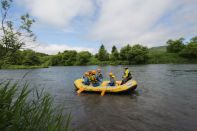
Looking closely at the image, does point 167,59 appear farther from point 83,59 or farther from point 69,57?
point 69,57

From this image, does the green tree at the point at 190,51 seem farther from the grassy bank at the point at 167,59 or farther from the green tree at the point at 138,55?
the green tree at the point at 138,55

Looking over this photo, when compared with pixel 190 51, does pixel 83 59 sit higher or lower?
lower

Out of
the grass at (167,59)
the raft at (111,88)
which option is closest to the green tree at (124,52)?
the grass at (167,59)

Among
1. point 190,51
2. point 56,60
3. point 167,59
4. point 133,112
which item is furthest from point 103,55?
point 133,112

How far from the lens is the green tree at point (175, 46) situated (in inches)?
2594

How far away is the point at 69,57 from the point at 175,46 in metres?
40.7

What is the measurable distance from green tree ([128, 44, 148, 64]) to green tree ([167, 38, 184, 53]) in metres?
13.3

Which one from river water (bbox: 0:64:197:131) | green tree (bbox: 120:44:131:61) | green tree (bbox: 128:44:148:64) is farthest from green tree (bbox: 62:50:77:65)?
river water (bbox: 0:64:197:131)

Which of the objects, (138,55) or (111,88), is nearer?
(111,88)

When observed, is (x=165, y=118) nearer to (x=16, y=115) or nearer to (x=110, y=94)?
(x=110, y=94)

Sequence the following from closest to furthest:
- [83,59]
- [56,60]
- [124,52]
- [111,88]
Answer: [111,88] < [124,52] < [83,59] < [56,60]

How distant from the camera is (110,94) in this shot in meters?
12.7

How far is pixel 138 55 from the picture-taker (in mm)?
57625

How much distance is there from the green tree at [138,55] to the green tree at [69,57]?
23.8 metres
